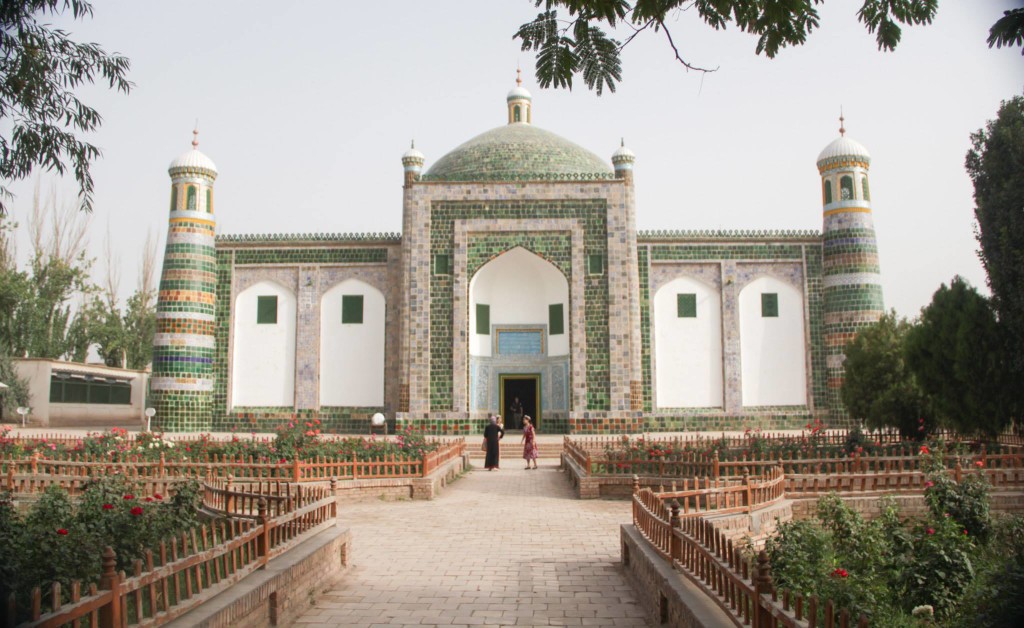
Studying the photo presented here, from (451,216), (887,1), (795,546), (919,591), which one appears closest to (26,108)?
(887,1)

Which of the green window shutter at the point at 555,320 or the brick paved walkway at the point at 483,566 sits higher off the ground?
the green window shutter at the point at 555,320

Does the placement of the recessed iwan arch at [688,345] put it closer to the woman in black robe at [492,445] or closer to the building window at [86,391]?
the woman in black robe at [492,445]

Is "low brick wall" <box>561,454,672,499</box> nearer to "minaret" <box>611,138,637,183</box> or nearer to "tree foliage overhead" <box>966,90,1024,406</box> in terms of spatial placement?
"tree foliage overhead" <box>966,90,1024,406</box>

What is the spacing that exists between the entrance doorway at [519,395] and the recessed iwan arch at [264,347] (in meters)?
6.07

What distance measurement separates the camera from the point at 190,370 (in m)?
22.5

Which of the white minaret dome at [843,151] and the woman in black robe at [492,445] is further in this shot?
the white minaret dome at [843,151]

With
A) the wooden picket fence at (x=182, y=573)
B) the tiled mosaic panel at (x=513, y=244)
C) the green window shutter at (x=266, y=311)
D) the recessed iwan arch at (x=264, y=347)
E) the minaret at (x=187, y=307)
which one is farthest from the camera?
the green window shutter at (x=266, y=311)

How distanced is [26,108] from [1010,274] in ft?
44.2

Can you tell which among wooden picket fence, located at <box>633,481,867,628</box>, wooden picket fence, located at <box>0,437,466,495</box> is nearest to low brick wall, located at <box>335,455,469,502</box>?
wooden picket fence, located at <box>0,437,466,495</box>

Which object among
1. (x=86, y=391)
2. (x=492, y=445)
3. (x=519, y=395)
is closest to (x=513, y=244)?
(x=519, y=395)

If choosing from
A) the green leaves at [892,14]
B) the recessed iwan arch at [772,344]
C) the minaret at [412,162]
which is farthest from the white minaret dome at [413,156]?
the green leaves at [892,14]

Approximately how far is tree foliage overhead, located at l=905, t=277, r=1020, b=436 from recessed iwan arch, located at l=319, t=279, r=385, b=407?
46.4 ft

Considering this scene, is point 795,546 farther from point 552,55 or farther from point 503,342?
point 503,342

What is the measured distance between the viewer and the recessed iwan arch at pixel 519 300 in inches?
913
